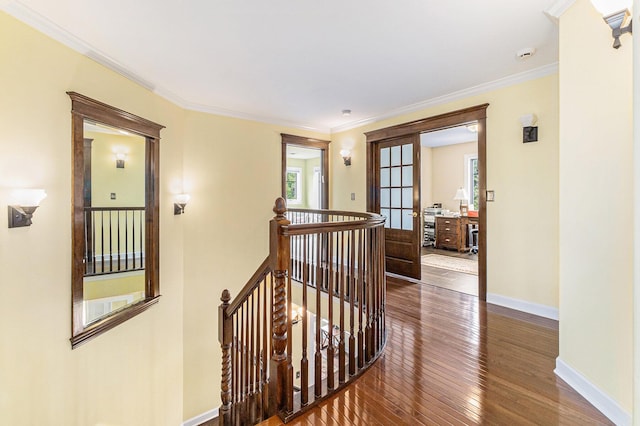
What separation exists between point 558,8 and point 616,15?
0.67 metres

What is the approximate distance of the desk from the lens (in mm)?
6547

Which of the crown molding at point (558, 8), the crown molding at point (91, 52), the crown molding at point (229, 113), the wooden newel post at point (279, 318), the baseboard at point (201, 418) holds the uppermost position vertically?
the crown molding at point (229, 113)

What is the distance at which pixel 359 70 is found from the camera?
9.60 ft

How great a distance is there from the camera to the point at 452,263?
5500 mm

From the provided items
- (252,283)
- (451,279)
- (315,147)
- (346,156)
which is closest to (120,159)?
(315,147)

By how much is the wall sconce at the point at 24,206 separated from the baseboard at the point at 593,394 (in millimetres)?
3799

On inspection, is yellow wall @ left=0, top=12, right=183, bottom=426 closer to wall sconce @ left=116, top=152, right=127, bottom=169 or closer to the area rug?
wall sconce @ left=116, top=152, right=127, bottom=169

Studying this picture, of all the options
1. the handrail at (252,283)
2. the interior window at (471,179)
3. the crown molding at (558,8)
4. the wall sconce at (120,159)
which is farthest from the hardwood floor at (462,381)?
the wall sconce at (120,159)

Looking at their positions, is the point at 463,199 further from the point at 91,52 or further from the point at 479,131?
the point at 91,52

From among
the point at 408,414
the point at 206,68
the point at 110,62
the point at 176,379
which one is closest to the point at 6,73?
the point at 110,62

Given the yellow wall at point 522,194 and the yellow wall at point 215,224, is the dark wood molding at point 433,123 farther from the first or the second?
the yellow wall at point 215,224

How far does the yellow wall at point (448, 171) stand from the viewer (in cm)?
721

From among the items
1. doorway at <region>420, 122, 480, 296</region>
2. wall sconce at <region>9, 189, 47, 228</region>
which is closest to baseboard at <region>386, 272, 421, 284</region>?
doorway at <region>420, 122, 480, 296</region>

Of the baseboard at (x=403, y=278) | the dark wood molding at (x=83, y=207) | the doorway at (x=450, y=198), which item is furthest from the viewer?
the doorway at (x=450, y=198)
